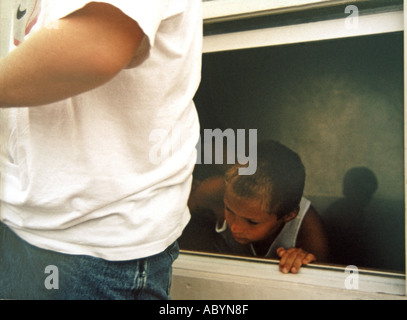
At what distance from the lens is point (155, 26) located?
0.53 m

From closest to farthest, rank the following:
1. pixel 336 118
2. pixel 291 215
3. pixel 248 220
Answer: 1. pixel 248 220
2. pixel 291 215
3. pixel 336 118

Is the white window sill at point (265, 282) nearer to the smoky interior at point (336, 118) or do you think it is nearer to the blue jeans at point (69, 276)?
the blue jeans at point (69, 276)

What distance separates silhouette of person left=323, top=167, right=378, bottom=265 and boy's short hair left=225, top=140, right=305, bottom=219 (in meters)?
0.84

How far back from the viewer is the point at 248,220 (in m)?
1.91

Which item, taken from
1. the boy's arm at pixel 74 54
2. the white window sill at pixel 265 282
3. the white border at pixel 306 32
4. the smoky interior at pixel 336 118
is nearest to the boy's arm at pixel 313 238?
the smoky interior at pixel 336 118

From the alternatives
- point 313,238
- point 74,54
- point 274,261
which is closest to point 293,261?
point 274,261

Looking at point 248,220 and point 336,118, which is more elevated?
point 336,118

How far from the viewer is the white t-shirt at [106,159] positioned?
652 mm

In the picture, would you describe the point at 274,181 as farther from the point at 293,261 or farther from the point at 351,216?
the point at 351,216

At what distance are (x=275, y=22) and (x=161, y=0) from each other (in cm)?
80

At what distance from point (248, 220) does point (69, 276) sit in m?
1.33

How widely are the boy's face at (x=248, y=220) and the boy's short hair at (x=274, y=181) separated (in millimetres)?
28

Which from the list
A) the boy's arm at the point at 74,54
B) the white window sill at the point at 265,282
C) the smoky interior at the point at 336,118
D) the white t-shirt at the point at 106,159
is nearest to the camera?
the boy's arm at the point at 74,54
